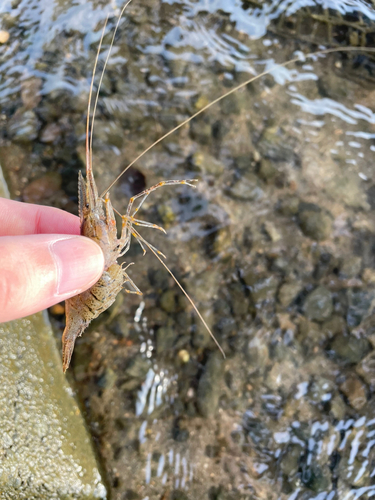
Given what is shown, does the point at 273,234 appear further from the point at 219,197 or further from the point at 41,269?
the point at 41,269

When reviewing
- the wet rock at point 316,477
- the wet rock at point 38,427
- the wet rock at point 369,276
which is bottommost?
the wet rock at point 316,477

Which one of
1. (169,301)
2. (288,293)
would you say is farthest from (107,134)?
(288,293)

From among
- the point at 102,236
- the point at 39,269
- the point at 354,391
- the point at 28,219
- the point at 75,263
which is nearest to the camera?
the point at 39,269

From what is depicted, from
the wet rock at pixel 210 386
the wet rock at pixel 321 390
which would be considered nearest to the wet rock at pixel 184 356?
the wet rock at pixel 210 386

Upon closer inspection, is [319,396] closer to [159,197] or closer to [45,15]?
[159,197]

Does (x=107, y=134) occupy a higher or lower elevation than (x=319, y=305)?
higher

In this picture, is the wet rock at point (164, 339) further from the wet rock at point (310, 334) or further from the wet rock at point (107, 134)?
the wet rock at point (107, 134)

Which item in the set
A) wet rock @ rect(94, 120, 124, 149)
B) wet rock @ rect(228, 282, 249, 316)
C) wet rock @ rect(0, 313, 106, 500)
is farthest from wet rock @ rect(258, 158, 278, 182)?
wet rock @ rect(0, 313, 106, 500)
